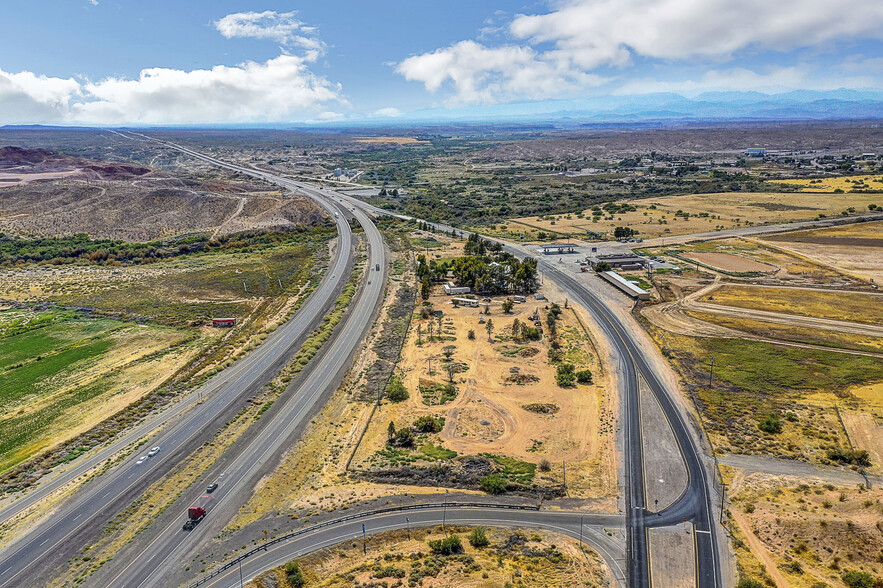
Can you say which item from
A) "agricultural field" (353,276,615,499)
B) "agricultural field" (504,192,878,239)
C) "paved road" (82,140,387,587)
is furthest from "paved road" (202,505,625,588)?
"agricultural field" (504,192,878,239)

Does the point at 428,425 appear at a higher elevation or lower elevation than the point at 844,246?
lower

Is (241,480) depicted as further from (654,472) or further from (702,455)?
(702,455)

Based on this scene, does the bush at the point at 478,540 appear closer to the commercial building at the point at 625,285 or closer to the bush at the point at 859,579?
the bush at the point at 859,579

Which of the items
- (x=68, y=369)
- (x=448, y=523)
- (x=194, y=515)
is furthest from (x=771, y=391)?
(x=68, y=369)

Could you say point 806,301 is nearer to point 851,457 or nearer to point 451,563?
point 851,457

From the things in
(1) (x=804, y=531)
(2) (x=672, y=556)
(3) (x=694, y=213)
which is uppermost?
(3) (x=694, y=213)

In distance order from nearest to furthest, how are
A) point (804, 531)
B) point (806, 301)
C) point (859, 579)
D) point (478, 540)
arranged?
point (859, 579), point (478, 540), point (804, 531), point (806, 301)
